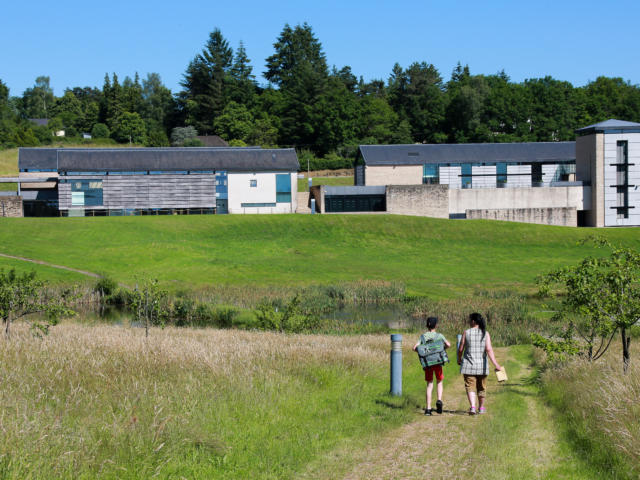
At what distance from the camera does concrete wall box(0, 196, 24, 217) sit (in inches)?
2616

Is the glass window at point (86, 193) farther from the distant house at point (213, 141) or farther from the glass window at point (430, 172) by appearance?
the glass window at point (430, 172)

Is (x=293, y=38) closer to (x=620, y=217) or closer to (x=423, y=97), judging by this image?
(x=423, y=97)

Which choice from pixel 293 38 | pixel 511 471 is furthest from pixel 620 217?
pixel 293 38

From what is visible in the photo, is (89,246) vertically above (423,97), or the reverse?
(423,97)

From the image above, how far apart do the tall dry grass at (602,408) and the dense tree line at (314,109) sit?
292 feet

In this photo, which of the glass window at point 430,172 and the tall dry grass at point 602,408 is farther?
the glass window at point 430,172

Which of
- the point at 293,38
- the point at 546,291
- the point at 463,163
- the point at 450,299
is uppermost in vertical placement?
the point at 293,38

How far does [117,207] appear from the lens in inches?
2665

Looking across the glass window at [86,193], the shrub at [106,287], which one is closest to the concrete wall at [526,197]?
the glass window at [86,193]

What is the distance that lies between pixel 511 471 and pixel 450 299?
90.6ft

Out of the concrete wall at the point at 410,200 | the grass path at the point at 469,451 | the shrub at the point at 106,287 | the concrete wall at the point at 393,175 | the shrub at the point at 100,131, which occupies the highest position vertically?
the shrub at the point at 100,131

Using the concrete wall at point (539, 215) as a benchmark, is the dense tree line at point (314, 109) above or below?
above

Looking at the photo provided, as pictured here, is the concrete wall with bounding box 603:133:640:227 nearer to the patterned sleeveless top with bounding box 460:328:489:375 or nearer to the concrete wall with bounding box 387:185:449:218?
the concrete wall with bounding box 387:185:449:218

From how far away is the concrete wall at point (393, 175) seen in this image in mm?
80500
